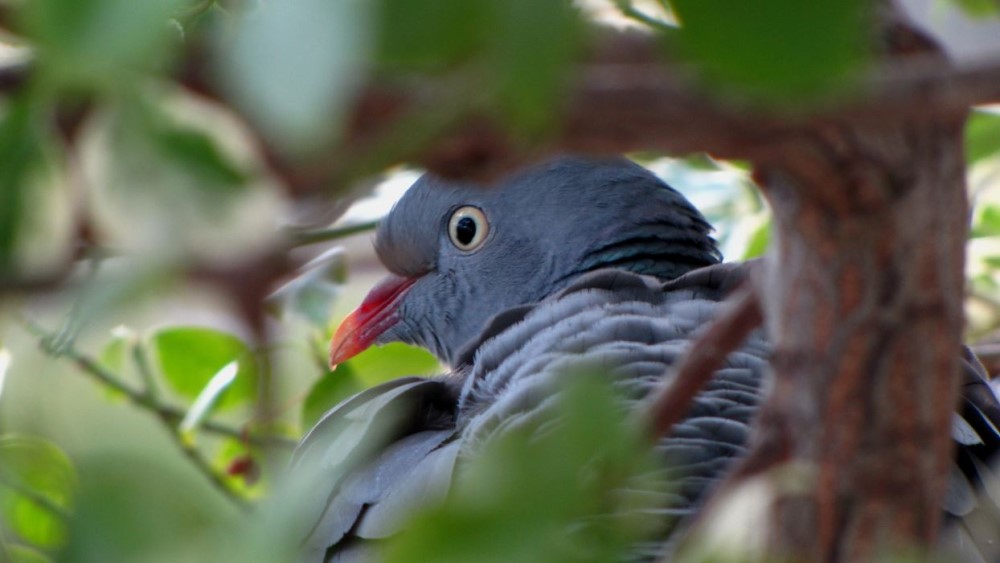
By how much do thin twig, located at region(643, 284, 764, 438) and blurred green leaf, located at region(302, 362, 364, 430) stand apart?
1.10 meters

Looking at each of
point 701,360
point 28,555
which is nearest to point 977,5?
point 701,360

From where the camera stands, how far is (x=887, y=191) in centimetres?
76

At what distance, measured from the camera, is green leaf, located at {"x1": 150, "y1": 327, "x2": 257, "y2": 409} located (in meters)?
1.93

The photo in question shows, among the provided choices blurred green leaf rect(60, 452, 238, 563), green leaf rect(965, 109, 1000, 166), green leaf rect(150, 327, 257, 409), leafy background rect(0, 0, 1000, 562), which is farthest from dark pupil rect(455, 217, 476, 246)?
blurred green leaf rect(60, 452, 238, 563)

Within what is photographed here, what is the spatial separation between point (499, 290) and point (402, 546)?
5.66ft

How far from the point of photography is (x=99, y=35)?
0.40m

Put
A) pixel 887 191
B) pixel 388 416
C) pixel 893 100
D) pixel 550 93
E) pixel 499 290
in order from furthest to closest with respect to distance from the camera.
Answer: pixel 499 290 → pixel 388 416 → pixel 887 191 → pixel 893 100 → pixel 550 93

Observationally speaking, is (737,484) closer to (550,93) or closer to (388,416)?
(550,93)

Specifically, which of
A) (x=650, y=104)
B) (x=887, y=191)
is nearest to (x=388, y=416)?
(x=887, y=191)

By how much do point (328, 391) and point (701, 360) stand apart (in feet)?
3.75

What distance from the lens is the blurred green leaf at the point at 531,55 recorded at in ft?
1.33

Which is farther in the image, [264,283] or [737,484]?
[737,484]

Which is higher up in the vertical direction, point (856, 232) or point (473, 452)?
point (856, 232)

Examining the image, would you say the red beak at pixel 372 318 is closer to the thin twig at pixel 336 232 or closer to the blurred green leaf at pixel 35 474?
the thin twig at pixel 336 232
